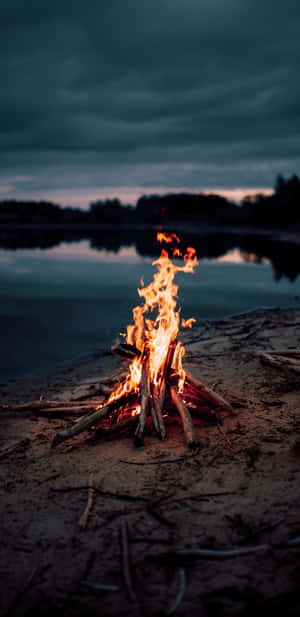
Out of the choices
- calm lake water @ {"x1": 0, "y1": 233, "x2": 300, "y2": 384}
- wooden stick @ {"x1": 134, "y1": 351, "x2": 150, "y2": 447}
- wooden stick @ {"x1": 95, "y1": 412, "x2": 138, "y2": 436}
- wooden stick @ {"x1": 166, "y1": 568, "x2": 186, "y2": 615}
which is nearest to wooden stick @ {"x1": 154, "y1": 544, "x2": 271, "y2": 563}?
wooden stick @ {"x1": 166, "y1": 568, "x2": 186, "y2": 615}

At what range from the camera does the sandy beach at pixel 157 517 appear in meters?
3.08

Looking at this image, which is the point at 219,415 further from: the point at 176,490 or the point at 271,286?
the point at 271,286

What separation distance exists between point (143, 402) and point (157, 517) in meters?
2.17

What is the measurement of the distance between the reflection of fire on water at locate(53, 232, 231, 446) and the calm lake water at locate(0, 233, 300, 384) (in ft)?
15.0

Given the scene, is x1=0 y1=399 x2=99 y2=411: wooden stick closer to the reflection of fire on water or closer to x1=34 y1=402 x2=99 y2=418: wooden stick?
x1=34 y1=402 x2=99 y2=418: wooden stick

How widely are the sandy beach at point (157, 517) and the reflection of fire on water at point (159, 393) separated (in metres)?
0.23

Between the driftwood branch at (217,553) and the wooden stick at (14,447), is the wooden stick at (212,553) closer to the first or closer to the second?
the driftwood branch at (217,553)

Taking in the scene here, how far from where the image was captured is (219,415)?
6.35 meters

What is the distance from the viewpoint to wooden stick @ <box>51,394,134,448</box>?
5.61 m

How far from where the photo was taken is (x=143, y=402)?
6055 millimetres

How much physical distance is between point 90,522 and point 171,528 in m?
0.83

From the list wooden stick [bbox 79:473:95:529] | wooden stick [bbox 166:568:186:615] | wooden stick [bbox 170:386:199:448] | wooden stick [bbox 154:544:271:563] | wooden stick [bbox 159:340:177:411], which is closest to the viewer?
wooden stick [bbox 166:568:186:615]

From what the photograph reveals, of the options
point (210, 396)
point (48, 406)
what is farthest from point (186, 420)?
point (48, 406)

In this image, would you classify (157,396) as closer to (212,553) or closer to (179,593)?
(212,553)
